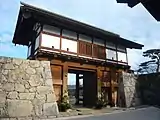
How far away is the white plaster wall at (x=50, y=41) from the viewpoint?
13370 millimetres

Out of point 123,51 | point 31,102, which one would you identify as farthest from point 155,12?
point 123,51

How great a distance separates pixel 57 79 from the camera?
13.8m

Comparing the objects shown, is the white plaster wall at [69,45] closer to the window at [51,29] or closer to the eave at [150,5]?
the window at [51,29]

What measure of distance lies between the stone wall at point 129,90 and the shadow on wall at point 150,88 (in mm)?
790

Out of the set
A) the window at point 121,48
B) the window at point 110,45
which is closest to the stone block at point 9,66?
the window at point 110,45

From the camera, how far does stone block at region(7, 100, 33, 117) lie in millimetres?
9883

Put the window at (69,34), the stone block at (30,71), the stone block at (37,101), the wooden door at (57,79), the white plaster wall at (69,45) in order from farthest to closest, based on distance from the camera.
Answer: the window at (69,34), the white plaster wall at (69,45), the wooden door at (57,79), the stone block at (30,71), the stone block at (37,101)

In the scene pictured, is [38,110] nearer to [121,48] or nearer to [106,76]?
[106,76]

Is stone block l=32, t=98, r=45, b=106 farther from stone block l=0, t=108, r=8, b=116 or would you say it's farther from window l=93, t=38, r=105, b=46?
window l=93, t=38, r=105, b=46

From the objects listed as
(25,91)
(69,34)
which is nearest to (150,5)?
(25,91)

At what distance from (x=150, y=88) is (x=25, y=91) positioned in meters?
12.8

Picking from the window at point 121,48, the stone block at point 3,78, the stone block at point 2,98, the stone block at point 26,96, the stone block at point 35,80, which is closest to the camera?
the stone block at point 2,98

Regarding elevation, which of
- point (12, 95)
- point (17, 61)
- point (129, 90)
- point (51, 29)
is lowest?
point (12, 95)

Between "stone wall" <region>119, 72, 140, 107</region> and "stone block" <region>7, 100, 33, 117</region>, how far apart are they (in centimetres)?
924
